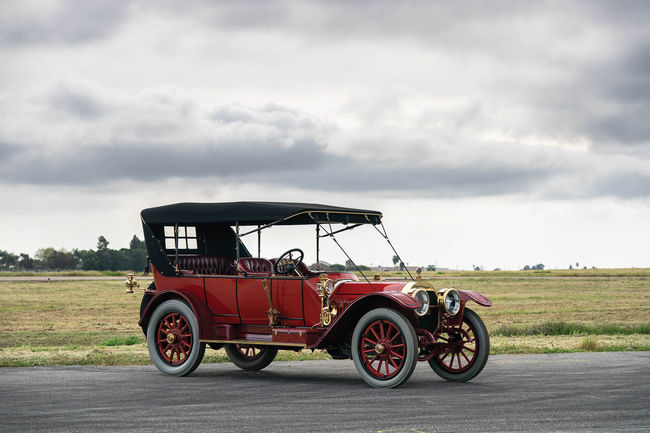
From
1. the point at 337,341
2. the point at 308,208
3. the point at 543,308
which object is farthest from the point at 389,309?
the point at 543,308

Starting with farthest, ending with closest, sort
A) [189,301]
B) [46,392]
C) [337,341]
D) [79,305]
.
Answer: [79,305]
[189,301]
[337,341]
[46,392]

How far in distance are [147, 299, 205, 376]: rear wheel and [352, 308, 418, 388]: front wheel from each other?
2646mm

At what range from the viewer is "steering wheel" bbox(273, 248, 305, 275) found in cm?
1194

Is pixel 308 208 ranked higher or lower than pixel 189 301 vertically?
higher

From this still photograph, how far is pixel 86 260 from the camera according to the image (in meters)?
156

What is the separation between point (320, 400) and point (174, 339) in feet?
11.8

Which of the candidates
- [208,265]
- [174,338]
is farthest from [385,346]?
[208,265]

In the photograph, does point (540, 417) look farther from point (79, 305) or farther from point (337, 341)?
point (79, 305)

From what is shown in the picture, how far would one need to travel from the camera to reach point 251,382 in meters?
11.7

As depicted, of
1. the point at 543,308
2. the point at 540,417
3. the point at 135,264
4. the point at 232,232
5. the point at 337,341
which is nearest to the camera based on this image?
the point at 540,417

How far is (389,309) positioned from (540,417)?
8.83 ft

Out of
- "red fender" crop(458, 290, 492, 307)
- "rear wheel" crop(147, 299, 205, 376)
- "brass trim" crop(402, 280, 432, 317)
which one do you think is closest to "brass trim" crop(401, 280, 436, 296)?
"brass trim" crop(402, 280, 432, 317)

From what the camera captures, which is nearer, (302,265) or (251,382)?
(251,382)

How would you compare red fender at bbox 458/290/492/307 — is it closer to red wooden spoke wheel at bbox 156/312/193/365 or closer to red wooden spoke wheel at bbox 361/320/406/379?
red wooden spoke wheel at bbox 361/320/406/379
